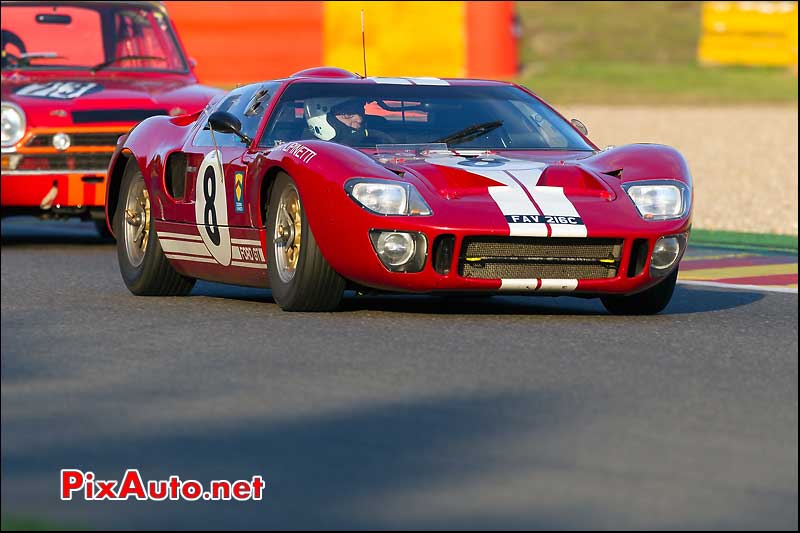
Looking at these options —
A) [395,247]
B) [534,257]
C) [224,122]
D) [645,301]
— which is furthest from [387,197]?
[645,301]

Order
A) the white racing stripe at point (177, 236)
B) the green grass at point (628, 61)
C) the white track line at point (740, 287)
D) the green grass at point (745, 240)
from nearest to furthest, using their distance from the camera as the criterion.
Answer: the white racing stripe at point (177, 236) < the white track line at point (740, 287) < the green grass at point (745, 240) < the green grass at point (628, 61)

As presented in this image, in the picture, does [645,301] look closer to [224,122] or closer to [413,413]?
[224,122]

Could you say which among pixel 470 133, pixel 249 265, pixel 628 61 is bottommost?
pixel 628 61

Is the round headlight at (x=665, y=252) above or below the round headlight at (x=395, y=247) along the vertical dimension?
below

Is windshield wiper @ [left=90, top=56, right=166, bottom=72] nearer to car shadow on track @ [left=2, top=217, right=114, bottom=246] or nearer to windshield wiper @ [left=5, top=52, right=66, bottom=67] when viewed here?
windshield wiper @ [left=5, top=52, right=66, bottom=67]

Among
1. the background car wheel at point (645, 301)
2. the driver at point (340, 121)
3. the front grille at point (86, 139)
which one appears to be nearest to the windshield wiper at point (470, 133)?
the driver at point (340, 121)

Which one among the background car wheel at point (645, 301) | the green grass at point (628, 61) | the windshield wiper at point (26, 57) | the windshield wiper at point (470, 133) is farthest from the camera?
the green grass at point (628, 61)

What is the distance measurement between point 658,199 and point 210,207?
2.21 meters

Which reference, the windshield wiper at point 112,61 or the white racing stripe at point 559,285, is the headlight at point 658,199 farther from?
the windshield wiper at point 112,61

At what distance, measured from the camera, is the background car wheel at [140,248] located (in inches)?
398

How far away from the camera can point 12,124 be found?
13320 mm

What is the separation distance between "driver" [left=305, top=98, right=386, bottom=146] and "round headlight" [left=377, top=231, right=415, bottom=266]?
91 cm

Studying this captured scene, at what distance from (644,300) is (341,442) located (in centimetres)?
358

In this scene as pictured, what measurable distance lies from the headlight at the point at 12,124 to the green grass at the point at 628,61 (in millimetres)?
20621
